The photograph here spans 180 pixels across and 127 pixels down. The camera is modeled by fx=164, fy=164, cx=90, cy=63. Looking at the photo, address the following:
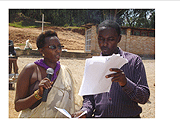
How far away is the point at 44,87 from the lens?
1575 millimetres

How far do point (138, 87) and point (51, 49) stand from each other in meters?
1.03

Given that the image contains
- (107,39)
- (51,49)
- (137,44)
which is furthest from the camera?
(137,44)

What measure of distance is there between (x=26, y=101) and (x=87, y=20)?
27878 millimetres

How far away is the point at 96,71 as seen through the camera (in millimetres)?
1314

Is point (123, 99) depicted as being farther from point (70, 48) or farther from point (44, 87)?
point (70, 48)

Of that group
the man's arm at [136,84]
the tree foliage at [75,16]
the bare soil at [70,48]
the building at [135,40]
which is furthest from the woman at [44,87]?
the tree foliage at [75,16]

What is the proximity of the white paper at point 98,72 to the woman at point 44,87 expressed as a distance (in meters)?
0.44

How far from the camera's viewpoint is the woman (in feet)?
5.48

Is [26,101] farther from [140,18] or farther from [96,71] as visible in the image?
[140,18]

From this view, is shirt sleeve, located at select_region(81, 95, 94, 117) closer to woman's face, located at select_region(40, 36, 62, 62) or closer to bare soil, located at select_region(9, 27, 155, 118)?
woman's face, located at select_region(40, 36, 62, 62)

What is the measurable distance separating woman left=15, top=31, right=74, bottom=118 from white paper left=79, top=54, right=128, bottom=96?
44cm

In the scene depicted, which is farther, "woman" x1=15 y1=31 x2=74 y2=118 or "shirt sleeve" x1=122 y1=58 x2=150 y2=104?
"woman" x1=15 y1=31 x2=74 y2=118

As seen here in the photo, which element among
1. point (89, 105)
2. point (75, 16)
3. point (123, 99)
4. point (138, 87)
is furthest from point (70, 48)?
point (138, 87)

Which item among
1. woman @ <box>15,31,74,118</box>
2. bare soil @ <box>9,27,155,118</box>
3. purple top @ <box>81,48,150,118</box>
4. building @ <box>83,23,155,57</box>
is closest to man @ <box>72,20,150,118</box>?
purple top @ <box>81,48,150,118</box>
